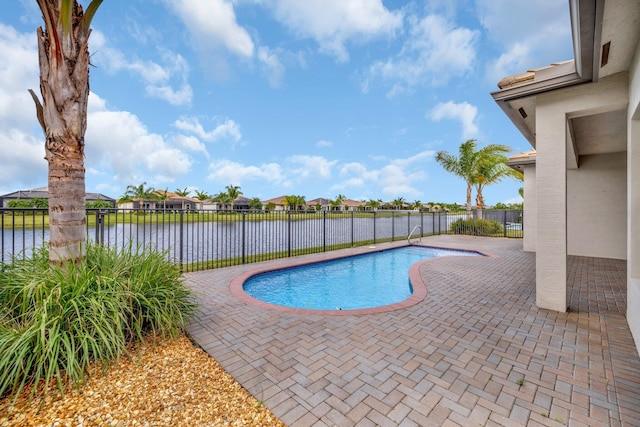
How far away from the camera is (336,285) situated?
6707 millimetres

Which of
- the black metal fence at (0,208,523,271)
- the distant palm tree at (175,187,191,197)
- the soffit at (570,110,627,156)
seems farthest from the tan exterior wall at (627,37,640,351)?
the distant palm tree at (175,187,191,197)

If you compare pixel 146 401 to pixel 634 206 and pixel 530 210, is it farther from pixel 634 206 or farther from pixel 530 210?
pixel 530 210

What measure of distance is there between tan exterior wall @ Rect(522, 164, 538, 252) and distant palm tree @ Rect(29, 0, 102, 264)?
37.3 ft

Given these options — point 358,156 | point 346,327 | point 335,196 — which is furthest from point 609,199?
point 335,196

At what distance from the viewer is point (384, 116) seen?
24188 millimetres

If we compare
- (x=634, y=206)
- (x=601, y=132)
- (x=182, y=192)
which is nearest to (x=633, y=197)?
(x=634, y=206)

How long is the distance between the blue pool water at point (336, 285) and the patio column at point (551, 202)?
2.46 metres

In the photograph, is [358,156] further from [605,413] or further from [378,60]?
[605,413]

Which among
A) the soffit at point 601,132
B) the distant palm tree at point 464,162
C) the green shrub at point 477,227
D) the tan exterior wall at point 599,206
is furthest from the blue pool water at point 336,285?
the distant palm tree at point 464,162

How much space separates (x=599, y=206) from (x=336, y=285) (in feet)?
27.0

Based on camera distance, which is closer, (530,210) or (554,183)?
(554,183)

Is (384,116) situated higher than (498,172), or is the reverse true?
(384,116)

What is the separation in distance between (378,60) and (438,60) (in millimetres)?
4341

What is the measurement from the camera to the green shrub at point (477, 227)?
15.1m
